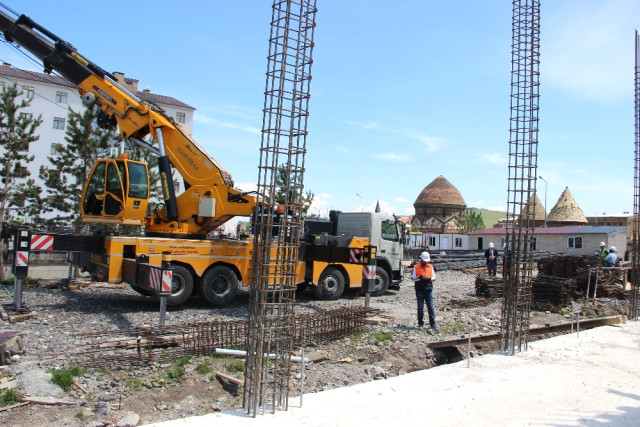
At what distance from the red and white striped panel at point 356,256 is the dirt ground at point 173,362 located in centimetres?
133

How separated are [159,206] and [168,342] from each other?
671 centimetres

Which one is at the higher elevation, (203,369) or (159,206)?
(159,206)

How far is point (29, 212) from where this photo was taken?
24688mm

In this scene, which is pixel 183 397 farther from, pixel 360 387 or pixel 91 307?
pixel 91 307

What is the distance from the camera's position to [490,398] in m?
6.35

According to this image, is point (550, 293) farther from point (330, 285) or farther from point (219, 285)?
point (219, 285)

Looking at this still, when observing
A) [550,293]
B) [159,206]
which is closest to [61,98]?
[159,206]

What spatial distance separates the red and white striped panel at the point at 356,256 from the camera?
13844mm

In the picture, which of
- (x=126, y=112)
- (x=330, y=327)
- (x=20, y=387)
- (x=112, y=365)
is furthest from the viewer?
(x=126, y=112)

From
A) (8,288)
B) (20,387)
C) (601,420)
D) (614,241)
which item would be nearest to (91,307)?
(8,288)

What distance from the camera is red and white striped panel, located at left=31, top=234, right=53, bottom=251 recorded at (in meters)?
11.2

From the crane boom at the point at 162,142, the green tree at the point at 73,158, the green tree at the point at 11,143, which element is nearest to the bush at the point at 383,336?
the crane boom at the point at 162,142

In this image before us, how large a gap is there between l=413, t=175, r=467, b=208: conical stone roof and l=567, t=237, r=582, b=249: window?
89.6ft

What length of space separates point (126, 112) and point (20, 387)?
8.70m
